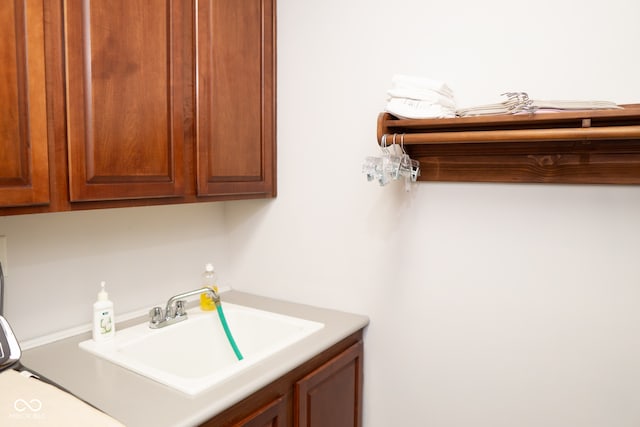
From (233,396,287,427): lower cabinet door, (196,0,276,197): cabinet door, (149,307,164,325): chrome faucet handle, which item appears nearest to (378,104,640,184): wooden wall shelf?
(196,0,276,197): cabinet door

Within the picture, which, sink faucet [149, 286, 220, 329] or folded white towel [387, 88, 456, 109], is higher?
folded white towel [387, 88, 456, 109]

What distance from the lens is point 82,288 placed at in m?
1.52

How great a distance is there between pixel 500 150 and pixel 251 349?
1103mm

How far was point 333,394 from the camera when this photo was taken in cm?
151

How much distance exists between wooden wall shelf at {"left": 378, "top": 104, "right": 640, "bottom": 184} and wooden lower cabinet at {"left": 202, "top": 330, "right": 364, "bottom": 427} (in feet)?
2.20

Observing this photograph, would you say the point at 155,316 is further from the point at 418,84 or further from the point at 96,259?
the point at 418,84

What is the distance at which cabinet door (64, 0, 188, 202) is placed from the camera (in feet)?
3.79

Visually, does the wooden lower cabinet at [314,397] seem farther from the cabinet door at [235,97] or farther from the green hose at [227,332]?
the cabinet door at [235,97]

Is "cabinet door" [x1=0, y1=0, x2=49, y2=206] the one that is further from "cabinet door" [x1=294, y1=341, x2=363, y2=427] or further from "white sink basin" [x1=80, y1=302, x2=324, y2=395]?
"cabinet door" [x1=294, y1=341, x2=363, y2=427]

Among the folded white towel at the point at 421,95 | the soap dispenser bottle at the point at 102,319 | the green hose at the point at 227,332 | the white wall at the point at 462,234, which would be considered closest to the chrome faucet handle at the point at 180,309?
the green hose at the point at 227,332

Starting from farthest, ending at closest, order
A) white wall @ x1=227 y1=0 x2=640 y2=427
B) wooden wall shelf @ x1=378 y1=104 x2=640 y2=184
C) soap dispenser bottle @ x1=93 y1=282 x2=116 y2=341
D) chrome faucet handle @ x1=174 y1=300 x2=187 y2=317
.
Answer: chrome faucet handle @ x1=174 y1=300 x2=187 y2=317 → soap dispenser bottle @ x1=93 y1=282 x2=116 y2=341 → white wall @ x1=227 y1=0 x2=640 y2=427 → wooden wall shelf @ x1=378 y1=104 x2=640 y2=184

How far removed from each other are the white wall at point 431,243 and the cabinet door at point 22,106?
0.36 m

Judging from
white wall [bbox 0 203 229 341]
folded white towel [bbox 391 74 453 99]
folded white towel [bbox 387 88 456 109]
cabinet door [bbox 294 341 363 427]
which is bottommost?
cabinet door [bbox 294 341 363 427]

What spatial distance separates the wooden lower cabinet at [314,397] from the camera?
117 centimetres
